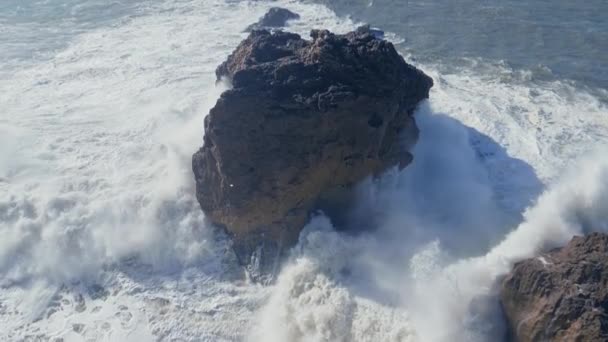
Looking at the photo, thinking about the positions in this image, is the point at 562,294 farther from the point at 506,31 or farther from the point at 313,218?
the point at 506,31

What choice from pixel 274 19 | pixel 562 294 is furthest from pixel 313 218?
pixel 274 19

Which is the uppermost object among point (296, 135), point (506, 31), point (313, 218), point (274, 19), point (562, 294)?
point (296, 135)

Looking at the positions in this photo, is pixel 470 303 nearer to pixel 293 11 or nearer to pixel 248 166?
pixel 248 166

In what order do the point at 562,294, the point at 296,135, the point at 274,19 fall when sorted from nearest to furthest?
the point at 562,294, the point at 296,135, the point at 274,19

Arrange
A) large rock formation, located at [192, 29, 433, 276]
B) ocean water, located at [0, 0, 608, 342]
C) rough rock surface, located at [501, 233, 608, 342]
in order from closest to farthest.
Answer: rough rock surface, located at [501, 233, 608, 342], ocean water, located at [0, 0, 608, 342], large rock formation, located at [192, 29, 433, 276]

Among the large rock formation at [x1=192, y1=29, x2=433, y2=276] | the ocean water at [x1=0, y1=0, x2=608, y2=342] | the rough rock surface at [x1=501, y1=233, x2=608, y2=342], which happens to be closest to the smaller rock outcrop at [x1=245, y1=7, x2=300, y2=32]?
the ocean water at [x1=0, y1=0, x2=608, y2=342]

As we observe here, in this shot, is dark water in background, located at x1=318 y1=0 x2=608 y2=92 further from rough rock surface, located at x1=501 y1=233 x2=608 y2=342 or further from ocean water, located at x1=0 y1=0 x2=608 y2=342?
rough rock surface, located at x1=501 y1=233 x2=608 y2=342

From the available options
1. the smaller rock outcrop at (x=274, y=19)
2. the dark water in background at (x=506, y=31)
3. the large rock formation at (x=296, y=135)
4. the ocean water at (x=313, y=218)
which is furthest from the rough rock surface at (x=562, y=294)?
the smaller rock outcrop at (x=274, y=19)

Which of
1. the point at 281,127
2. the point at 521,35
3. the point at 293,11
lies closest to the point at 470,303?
the point at 281,127
